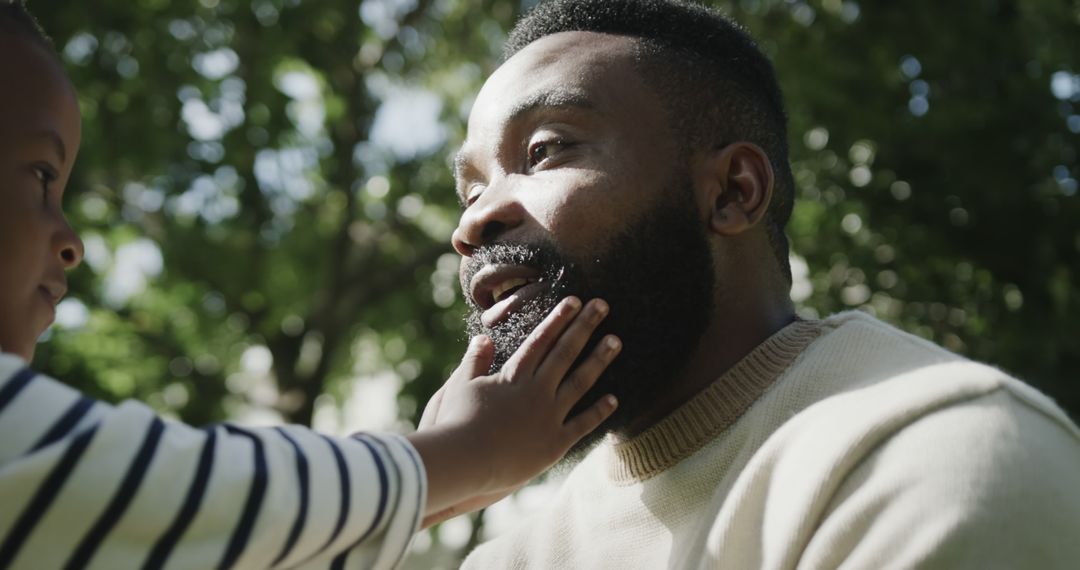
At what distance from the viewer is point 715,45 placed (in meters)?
3.04

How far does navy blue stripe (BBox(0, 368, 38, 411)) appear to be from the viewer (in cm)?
164

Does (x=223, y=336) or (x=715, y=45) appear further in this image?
(x=223, y=336)

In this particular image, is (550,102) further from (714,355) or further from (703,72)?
(714,355)

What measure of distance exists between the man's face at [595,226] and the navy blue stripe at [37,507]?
3.73 ft

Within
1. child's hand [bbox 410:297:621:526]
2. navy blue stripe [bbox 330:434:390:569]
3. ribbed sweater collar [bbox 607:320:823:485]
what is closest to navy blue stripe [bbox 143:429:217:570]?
navy blue stripe [bbox 330:434:390:569]

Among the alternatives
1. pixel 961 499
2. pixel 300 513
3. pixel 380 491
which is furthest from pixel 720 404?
pixel 300 513

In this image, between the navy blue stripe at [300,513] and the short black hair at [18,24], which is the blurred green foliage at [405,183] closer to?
the short black hair at [18,24]

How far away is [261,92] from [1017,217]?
19.5 ft

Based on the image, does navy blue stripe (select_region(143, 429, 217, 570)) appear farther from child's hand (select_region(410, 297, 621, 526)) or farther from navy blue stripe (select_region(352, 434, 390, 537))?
child's hand (select_region(410, 297, 621, 526))

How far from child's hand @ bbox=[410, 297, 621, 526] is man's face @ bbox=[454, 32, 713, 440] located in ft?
0.40

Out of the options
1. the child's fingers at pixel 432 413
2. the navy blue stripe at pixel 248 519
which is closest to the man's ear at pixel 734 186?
the child's fingers at pixel 432 413

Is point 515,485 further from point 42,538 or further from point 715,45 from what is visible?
point 715,45

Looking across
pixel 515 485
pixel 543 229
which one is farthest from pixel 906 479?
pixel 543 229

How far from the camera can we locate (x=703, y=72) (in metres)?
2.95
